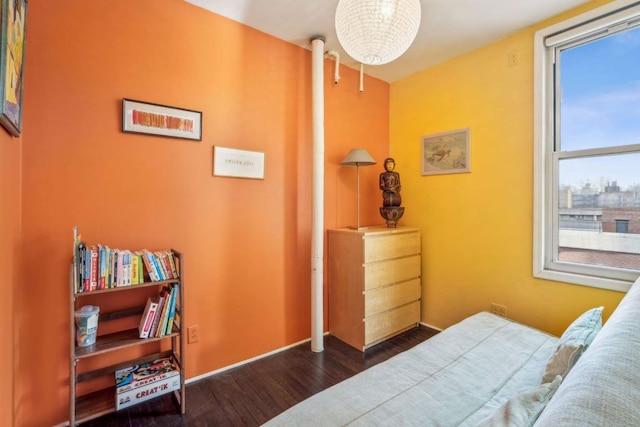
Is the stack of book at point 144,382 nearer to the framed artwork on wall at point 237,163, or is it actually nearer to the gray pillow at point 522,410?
the framed artwork on wall at point 237,163

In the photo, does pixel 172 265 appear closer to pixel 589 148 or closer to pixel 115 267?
pixel 115 267

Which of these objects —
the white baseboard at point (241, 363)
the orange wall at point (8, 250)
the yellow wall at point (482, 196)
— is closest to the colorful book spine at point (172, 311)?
the white baseboard at point (241, 363)

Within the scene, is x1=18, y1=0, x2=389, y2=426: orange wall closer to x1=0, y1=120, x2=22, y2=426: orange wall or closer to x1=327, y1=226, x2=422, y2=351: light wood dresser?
x1=0, y1=120, x2=22, y2=426: orange wall

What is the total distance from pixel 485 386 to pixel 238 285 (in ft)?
5.26

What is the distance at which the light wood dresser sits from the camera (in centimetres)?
229

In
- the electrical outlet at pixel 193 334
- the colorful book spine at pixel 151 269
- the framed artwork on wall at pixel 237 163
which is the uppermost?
the framed artwork on wall at pixel 237 163

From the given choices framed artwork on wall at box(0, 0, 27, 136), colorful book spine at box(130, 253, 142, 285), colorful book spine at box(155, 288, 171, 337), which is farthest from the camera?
colorful book spine at box(155, 288, 171, 337)

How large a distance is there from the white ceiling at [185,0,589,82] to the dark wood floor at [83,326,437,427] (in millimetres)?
2533

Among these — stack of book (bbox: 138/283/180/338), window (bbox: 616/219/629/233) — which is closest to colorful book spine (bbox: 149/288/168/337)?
stack of book (bbox: 138/283/180/338)

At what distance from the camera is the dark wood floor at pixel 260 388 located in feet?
5.18

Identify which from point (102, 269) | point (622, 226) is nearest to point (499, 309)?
point (622, 226)

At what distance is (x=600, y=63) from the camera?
74.9 inches

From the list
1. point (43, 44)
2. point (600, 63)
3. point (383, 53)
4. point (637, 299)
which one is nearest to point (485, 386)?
point (637, 299)

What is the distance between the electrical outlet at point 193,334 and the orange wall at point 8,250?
803mm
